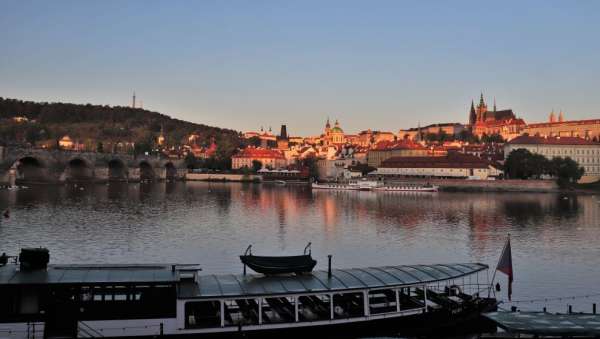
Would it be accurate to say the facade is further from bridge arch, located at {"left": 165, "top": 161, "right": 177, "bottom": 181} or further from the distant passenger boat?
bridge arch, located at {"left": 165, "top": 161, "right": 177, "bottom": 181}

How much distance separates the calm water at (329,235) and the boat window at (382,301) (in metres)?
5.25

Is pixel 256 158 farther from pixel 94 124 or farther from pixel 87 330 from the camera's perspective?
pixel 87 330

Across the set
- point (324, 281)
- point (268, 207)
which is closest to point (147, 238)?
point (324, 281)

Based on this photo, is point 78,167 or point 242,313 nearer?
point 242,313

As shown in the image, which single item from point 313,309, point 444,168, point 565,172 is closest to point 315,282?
point 313,309

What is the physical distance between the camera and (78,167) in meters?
103

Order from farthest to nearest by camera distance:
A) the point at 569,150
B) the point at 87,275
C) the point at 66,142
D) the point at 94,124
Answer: the point at 94,124, the point at 66,142, the point at 569,150, the point at 87,275

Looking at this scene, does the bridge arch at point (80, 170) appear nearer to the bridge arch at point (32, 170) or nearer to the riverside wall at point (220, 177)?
the bridge arch at point (32, 170)

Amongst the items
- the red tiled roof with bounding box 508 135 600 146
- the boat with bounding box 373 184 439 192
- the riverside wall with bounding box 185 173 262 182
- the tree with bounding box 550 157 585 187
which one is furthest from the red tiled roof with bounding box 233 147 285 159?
the tree with bounding box 550 157 585 187

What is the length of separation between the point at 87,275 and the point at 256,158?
127618 millimetres

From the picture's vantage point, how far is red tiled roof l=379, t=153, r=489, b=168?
9981 centimetres

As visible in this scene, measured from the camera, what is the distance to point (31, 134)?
142 meters

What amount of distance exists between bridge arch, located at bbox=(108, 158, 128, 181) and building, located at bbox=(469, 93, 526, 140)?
94430 mm

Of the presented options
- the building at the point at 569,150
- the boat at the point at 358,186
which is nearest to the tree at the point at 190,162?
the boat at the point at 358,186
